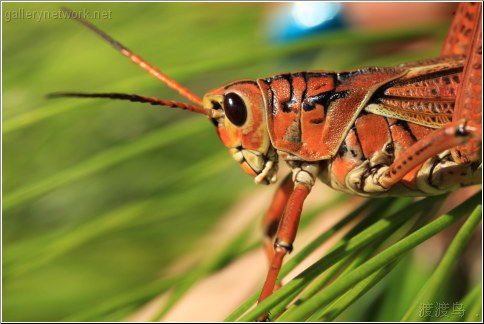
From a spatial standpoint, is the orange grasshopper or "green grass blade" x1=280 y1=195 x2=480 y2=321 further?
the orange grasshopper

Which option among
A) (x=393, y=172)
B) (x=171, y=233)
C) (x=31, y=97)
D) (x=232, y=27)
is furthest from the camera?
(x=171, y=233)

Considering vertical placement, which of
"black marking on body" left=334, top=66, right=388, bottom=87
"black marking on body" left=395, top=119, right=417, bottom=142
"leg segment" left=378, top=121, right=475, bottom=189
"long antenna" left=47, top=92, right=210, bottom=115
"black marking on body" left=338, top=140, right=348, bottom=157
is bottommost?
"leg segment" left=378, top=121, right=475, bottom=189

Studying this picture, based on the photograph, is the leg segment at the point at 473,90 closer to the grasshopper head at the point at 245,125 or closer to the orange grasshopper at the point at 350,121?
the orange grasshopper at the point at 350,121

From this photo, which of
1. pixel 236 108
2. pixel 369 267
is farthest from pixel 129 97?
pixel 369 267

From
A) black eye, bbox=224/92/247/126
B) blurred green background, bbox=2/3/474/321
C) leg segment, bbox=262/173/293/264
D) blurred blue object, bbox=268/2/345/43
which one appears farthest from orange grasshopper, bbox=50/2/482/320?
blurred blue object, bbox=268/2/345/43

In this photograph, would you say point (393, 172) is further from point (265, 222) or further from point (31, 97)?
point (31, 97)

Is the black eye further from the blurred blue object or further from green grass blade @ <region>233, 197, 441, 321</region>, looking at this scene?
the blurred blue object

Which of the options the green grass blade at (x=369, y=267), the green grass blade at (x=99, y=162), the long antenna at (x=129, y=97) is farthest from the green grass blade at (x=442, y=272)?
the green grass blade at (x=99, y=162)

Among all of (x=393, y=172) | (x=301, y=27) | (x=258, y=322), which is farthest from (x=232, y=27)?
(x=258, y=322)
